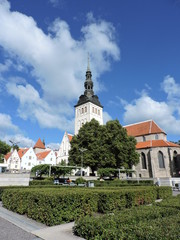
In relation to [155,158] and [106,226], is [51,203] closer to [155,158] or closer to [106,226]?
[106,226]

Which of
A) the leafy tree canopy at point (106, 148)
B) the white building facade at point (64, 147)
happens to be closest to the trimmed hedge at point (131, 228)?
the leafy tree canopy at point (106, 148)

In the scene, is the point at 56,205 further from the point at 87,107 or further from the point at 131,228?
the point at 87,107

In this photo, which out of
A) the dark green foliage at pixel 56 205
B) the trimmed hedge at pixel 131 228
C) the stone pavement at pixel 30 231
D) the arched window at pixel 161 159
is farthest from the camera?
the arched window at pixel 161 159

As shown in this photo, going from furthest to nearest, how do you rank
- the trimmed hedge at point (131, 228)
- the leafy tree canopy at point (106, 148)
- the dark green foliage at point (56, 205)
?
the leafy tree canopy at point (106, 148) → the dark green foliage at point (56, 205) → the trimmed hedge at point (131, 228)

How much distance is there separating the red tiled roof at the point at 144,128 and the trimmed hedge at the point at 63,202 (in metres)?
39.4

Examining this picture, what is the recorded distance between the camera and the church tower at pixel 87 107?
5569 centimetres

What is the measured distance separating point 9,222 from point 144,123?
161ft

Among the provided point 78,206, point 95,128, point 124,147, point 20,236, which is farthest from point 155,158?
point 20,236

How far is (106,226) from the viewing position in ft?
14.5

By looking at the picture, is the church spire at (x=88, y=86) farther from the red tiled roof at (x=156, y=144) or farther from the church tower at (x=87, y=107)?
the red tiled roof at (x=156, y=144)

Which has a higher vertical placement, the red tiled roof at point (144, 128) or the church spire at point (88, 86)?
the church spire at point (88, 86)

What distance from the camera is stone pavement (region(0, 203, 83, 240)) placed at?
16.0 feet

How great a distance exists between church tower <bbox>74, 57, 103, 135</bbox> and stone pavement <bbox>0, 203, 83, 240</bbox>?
1888 inches

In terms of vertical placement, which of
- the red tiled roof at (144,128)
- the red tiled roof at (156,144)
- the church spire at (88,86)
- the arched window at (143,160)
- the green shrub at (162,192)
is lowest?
the green shrub at (162,192)
